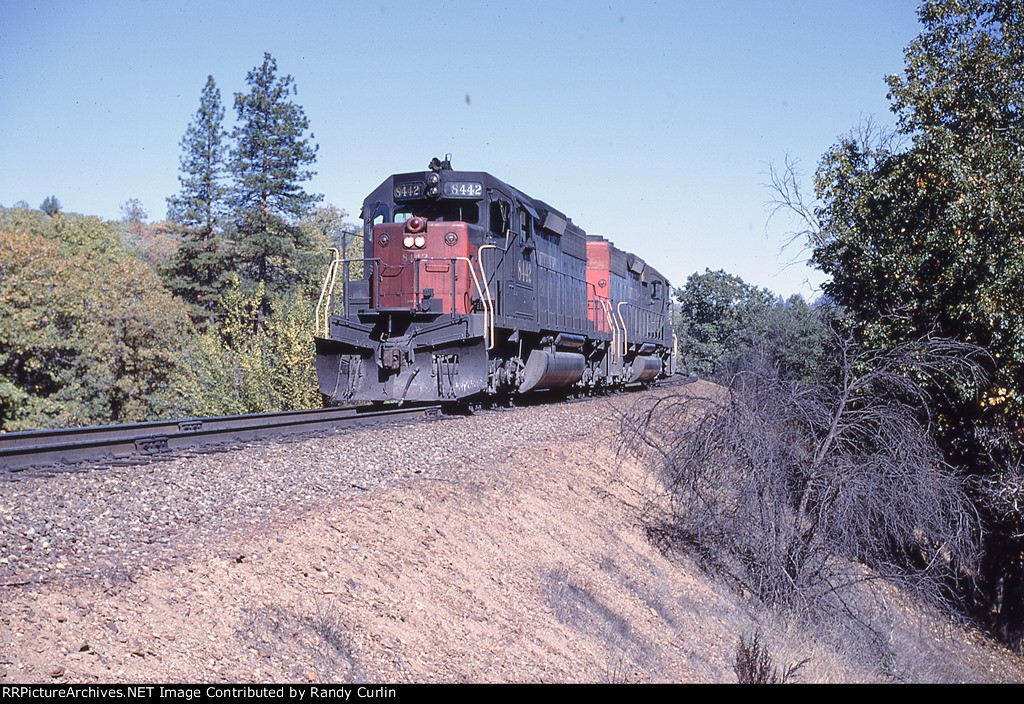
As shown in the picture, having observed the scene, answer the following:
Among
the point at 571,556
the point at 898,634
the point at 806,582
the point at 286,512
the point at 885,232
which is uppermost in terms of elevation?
the point at 885,232

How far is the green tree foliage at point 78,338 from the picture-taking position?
35.0m

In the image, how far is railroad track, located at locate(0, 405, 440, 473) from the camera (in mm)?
8648

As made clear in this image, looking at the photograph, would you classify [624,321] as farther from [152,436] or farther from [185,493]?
[185,493]

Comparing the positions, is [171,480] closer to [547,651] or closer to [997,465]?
[547,651]

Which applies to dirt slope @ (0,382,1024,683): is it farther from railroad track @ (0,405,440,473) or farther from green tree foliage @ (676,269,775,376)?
green tree foliage @ (676,269,775,376)

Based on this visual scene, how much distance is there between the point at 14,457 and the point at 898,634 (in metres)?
11.2

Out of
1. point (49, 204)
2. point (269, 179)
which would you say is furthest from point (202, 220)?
point (49, 204)

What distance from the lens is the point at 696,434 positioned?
37.3ft

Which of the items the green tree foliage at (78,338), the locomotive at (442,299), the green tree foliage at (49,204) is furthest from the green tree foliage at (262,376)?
the green tree foliage at (49,204)

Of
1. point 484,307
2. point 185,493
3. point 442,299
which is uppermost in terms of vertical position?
point 442,299

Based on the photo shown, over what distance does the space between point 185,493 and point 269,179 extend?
131ft

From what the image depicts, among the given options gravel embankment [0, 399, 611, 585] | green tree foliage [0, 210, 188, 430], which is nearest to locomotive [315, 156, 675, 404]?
gravel embankment [0, 399, 611, 585]

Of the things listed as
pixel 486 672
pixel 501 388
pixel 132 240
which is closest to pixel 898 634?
pixel 501 388

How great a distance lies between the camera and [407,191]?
1546 centimetres
